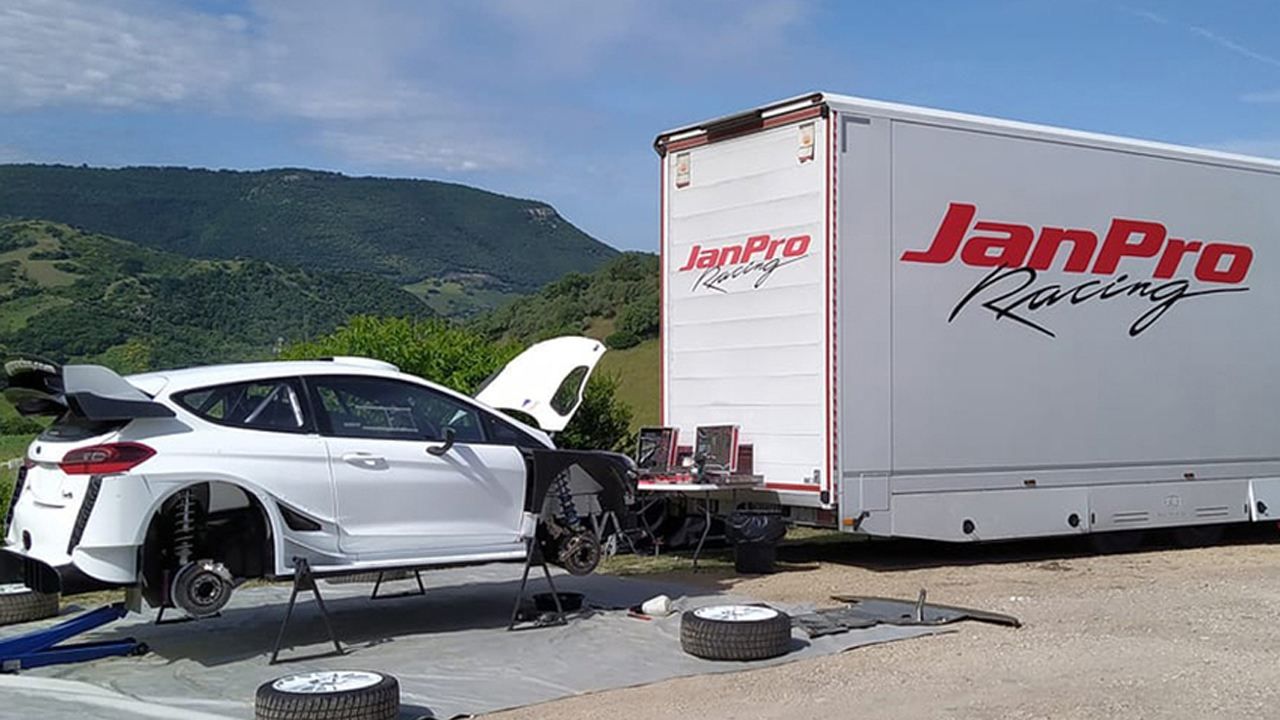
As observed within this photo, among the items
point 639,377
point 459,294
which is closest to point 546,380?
point 639,377

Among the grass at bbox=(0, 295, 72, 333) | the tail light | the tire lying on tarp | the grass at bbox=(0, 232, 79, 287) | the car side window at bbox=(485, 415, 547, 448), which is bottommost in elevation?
the tire lying on tarp

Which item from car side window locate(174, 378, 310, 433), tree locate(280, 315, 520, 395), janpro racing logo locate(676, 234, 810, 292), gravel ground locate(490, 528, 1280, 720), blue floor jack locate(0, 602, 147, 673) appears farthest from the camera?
tree locate(280, 315, 520, 395)

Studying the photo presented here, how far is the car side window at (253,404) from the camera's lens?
782 cm

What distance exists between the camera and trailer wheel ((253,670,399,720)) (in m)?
6.07

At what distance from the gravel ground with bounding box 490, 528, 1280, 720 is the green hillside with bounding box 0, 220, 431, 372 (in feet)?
72.4

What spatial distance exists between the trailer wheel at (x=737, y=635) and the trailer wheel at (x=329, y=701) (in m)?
2.02

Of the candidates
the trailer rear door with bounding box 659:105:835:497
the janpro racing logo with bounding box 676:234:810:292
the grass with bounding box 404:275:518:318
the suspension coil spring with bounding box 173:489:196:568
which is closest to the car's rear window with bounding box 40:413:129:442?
the suspension coil spring with bounding box 173:489:196:568

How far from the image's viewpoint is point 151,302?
42469 millimetres

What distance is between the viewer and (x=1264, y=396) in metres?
13.3

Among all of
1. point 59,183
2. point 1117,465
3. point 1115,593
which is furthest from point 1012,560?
point 59,183

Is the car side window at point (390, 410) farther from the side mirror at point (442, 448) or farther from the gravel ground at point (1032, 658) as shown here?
the gravel ground at point (1032, 658)

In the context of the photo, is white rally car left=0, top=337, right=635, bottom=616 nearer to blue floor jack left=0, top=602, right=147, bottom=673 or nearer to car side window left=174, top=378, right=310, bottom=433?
car side window left=174, top=378, right=310, bottom=433

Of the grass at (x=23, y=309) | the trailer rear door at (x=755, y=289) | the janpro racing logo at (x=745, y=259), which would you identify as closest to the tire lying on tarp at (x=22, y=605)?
the trailer rear door at (x=755, y=289)

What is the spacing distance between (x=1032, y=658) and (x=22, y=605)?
6.56 meters
